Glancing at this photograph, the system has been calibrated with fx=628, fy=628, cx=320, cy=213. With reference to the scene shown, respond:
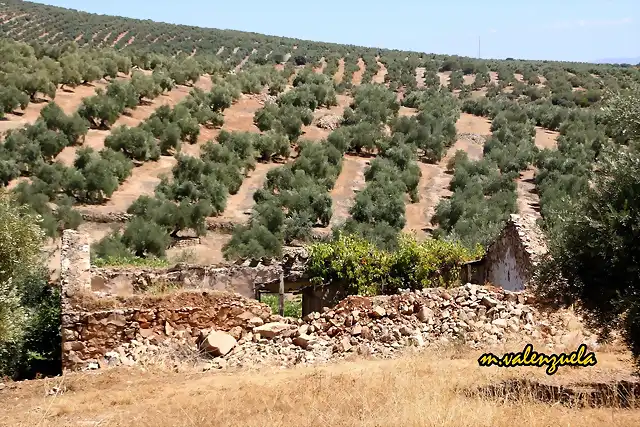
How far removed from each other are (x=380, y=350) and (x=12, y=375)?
7696mm

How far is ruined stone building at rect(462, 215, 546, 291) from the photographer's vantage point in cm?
1452

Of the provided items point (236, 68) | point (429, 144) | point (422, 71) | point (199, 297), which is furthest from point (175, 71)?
point (199, 297)

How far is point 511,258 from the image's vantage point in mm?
15547

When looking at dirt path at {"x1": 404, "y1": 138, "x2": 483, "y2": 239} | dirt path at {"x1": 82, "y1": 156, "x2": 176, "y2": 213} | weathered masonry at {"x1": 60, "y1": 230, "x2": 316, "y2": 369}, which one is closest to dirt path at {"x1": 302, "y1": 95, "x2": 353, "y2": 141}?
dirt path at {"x1": 404, "y1": 138, "x2": 483, "y2": 239}

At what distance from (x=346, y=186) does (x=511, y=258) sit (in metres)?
19.0

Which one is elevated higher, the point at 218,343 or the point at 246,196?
the point at 218,343

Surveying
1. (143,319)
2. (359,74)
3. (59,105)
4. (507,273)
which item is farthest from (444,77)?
(143,319)

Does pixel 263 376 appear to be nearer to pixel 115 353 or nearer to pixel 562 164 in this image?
pixel 115 353

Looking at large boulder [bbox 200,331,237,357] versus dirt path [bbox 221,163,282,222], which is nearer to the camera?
large boulder [bbox 200,331,237,357]

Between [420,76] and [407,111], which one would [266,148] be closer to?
[407,111]

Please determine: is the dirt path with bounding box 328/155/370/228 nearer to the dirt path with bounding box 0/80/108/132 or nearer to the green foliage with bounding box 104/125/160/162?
the green foliage with bounding box 104/125/160/162

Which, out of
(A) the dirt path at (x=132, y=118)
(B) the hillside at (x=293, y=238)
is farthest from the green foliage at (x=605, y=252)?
(A) the dirt path at (x=132, y=118)

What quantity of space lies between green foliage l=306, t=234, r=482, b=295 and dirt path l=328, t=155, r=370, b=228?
1270 centimetres

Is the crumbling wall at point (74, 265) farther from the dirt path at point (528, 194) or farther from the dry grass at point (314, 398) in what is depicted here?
the dirt path at point (528, 194)
